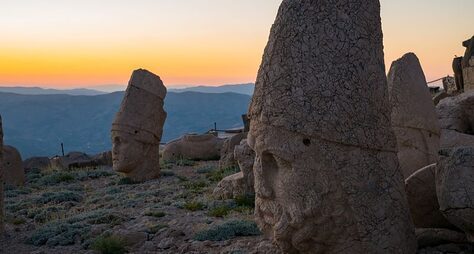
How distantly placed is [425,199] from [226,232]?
2.54 m

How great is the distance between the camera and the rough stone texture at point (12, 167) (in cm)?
1461

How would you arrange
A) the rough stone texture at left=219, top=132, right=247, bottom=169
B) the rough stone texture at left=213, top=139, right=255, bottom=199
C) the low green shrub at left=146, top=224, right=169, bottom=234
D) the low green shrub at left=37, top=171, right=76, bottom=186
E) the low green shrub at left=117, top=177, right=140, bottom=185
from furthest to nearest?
1. the low green shrub at left=37, top=171, right=76, bottom=186
2. the rough stone texture at left=219, top=132, right=247, bottom=169
3. the low green shrub at left=117, top=177, right=140, bottom=185
4. the rough stone texture at left=213, top=139, right=255, bottom=199
5. the low green shrub at left=146, top=224, right=169, bottom=234

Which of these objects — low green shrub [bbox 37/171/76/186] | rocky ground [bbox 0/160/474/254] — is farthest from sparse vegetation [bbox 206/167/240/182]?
low green shrub [bbox 37/171/76/186]

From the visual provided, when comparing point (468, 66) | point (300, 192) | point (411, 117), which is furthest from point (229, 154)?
point (300, 192)

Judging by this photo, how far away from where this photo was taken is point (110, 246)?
22.6 ft

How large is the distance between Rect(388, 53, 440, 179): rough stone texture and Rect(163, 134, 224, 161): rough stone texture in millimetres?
11991

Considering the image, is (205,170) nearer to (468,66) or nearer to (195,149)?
(195,149)

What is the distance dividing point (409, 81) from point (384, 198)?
2.87 metres

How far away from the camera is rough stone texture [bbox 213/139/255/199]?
9836mm

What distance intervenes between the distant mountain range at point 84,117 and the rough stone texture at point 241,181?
420ft

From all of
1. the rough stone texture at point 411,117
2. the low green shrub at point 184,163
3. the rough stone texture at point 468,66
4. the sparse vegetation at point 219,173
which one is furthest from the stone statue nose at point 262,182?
the rough stone texture at point 468,66

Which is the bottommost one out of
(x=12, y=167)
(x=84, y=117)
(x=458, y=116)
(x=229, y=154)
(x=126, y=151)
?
(x=84, y=117)

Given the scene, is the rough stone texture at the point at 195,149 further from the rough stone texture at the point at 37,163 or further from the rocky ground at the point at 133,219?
the rocky ground at the point at 133,219

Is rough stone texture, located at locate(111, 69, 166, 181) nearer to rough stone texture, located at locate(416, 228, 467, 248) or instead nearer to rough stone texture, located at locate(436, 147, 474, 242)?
rough stone texture, located at locate(416, 228, 467, 248)
